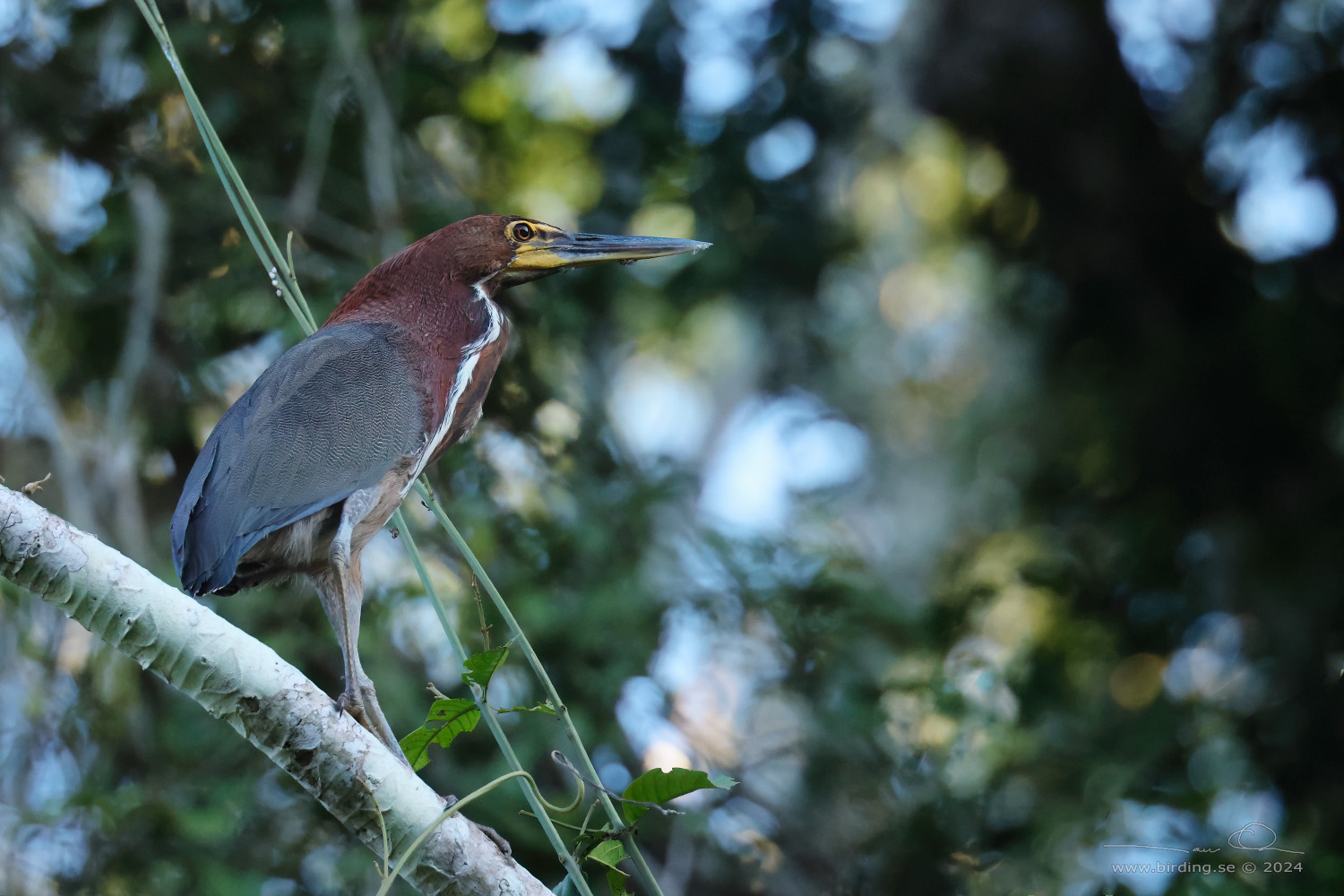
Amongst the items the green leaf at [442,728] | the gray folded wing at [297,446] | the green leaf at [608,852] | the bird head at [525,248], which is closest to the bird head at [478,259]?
the bird head at [525,248]

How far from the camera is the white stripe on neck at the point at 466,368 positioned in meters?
2.00

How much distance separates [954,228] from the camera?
4895 millimetres

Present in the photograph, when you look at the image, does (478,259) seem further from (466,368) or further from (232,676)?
(232,676)

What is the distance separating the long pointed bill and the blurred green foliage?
1204 mm

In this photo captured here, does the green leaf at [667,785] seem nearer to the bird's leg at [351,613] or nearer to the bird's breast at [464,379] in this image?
the bird's leg at [351,613]

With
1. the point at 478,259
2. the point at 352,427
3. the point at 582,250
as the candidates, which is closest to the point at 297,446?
the point at 352,427

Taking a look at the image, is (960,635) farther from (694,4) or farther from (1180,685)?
(694,4)

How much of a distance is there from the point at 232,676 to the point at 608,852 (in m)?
0.50

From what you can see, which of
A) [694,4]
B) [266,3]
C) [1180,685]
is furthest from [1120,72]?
[266,3]

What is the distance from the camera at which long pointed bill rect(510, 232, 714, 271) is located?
221cm

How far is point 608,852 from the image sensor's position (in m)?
1.48

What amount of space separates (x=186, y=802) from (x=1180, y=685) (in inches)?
118

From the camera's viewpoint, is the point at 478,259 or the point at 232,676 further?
the point at 478,259

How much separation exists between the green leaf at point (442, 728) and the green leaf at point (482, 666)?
0.04m
